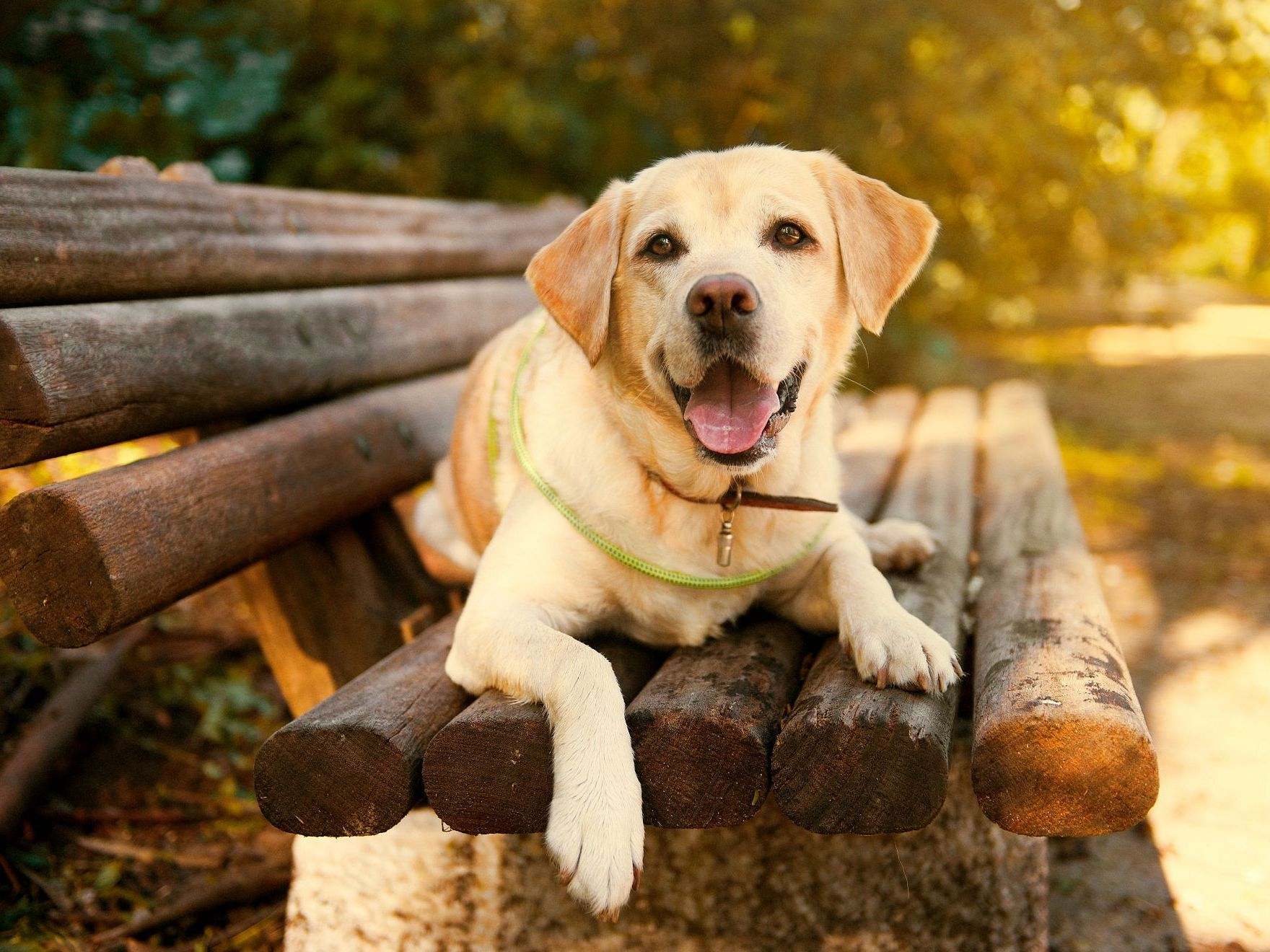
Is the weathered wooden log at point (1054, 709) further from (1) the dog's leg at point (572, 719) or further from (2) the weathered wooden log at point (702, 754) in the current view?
(1) the dog's leg at point (572, 719)

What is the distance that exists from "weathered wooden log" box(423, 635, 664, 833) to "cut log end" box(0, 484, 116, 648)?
0.78m

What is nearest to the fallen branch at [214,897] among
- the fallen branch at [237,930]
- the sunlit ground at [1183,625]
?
the fallen branch at [237,930]

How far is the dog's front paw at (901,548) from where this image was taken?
2.93 metres

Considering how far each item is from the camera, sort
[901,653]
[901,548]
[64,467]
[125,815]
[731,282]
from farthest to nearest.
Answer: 1. [64,467]
2. [125,815]
3. [901,548]
4. [731,282]
5. [901,653]

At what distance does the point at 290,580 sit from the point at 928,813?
6.45 ft

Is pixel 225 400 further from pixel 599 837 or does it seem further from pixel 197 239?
pixel 599 837

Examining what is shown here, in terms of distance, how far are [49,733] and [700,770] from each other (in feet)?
8.48

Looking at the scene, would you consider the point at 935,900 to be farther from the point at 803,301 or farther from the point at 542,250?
the point at 542,250

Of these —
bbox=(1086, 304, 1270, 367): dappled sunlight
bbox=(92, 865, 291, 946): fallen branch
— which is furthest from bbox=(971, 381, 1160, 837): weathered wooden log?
bbox=(1086, 304, 1270, 367): dappled sunlight

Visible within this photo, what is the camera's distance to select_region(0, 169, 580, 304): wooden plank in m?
2.40

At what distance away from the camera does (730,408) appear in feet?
7.70

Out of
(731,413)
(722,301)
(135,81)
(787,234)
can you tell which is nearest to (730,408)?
(731,413)

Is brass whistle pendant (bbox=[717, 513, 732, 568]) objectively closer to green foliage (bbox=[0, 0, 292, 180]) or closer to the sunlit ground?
the sunlit ground

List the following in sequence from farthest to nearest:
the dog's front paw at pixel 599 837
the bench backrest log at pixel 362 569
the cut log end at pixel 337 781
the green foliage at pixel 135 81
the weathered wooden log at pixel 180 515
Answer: the green foliage at pixel 135 81 → the weathered wooden log at pixel 180 515 → the cut log end at pixel 337 781 → the bench backrest log at pixel 362 569 → the dog's front paw at pixel 599 837
